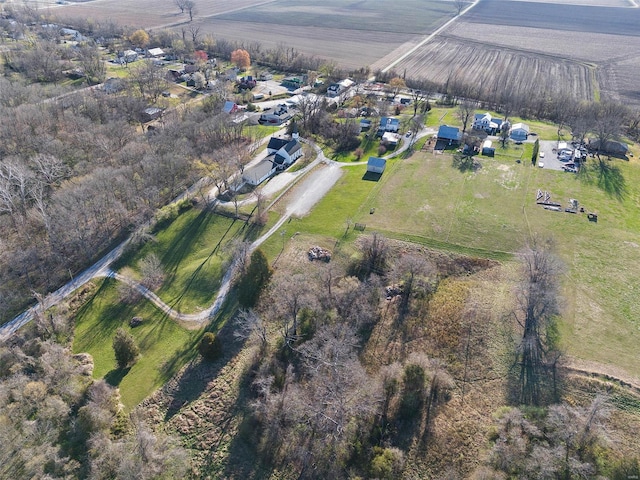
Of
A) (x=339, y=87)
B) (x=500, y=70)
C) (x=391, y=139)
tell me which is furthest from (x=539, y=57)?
(x=391, y=139)

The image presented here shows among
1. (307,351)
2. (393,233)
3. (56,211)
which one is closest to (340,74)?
(393,233)

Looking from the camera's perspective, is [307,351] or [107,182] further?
[107,182]

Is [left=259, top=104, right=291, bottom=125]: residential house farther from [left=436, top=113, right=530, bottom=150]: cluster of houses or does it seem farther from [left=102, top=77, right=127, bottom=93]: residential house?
[left=102, top=77, right=127, bottom=93]: residential house

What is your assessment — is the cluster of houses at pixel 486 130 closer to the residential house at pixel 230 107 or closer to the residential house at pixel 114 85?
the residential house at pixel 230 107

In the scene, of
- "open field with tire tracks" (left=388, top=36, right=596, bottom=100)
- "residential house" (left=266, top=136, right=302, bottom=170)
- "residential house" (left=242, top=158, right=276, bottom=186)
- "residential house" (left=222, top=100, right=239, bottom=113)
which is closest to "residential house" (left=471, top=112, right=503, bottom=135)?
"open field with tire tracks" (left=388, top=36, right=596, bottom=100)

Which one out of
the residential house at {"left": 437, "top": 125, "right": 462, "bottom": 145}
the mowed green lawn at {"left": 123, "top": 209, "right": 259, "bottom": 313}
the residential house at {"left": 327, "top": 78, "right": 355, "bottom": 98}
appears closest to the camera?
the mowed green lawn at {"left": 123, "top": 209, "right": 259, "bottom": 313}

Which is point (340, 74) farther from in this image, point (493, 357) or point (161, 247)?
point (493, 357)
